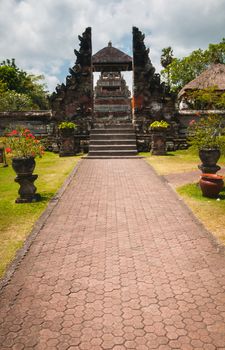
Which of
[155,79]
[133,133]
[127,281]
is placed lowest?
[127,281]

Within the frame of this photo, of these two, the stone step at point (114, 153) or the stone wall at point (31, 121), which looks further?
the stone wall at point (31, 121)

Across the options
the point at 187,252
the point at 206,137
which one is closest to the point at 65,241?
the point at 187,252

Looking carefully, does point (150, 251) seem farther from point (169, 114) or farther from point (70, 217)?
point (169, 114)

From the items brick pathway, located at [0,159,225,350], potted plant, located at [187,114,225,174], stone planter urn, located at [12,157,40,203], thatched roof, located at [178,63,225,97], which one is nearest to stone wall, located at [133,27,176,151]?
potted plant, located at [187,114,225,174]

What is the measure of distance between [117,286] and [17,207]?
4.75 meters

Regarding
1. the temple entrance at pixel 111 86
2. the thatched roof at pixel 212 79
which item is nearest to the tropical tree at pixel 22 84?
the temple entrance at pixel 111 86

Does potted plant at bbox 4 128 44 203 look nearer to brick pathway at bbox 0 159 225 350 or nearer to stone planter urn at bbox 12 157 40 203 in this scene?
stone planter urn at bbox 12 157 40 203

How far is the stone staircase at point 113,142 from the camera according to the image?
59.1 ft

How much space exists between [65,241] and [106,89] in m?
39.5

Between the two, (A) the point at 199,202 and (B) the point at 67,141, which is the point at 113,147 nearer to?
(B) the point at 67,141

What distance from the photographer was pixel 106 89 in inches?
1695

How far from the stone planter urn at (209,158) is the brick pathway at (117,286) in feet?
8.40

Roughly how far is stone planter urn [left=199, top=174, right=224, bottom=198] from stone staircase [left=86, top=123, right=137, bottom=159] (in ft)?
29.1

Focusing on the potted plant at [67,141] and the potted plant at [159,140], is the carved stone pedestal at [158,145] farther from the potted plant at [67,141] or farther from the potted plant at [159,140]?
the potted plant at [67,141]
